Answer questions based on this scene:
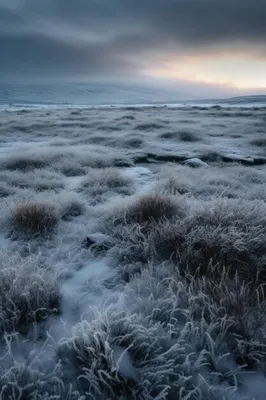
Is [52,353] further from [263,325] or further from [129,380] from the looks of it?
[263,325]

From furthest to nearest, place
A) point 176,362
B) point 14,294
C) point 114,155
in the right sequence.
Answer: point 114,155 < point 14,294 < point 176,362

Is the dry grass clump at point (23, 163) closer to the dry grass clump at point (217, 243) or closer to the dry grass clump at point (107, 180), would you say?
the dry grass clump at point (107, 180)

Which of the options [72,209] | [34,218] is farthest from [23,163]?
[34,218]

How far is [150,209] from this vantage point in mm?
4586

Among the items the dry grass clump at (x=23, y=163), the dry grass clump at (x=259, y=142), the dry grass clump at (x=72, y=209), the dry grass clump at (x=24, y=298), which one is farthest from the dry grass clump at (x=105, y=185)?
the dry grass clump at (x=259, y=142)

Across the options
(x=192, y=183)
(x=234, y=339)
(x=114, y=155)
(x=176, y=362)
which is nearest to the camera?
(x=176, y=362)

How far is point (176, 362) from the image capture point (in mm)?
2074

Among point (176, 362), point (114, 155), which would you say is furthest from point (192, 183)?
point (176, 362)

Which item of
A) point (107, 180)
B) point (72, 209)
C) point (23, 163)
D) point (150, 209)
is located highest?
point (23, 163)

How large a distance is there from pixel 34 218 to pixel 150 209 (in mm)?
1828

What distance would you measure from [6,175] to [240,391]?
7.36 m

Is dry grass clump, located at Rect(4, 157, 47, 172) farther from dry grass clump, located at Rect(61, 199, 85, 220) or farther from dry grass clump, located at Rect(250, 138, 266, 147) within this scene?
dry grass clump, located at Rect(250, 138, 266, 147)

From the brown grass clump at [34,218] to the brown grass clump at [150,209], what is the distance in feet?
4.03

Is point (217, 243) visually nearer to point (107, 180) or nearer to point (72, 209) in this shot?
point (72, 209)
